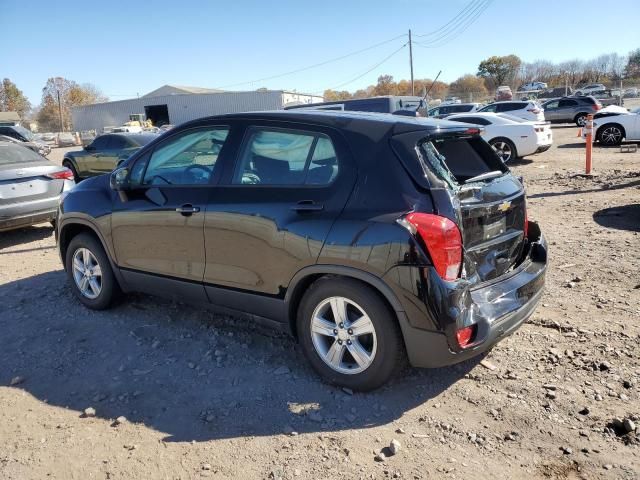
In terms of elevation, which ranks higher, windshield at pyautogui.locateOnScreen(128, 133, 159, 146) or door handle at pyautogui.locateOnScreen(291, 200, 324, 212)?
windshield at pyautogui.locateOnScreen(128, 133, 159, 146)

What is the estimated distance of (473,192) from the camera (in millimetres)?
3127

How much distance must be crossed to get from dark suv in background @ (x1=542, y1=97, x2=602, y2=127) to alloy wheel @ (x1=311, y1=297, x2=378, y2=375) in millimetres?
27937

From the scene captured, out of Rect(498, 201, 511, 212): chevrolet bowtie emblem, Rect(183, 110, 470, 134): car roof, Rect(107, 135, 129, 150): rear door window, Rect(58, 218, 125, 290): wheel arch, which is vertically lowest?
Rect(58, 218, 125, 290): wheel arch

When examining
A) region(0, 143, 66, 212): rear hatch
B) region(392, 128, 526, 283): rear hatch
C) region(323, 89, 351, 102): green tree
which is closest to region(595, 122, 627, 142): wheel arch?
region(392, 128, 526, 283): rear hatch

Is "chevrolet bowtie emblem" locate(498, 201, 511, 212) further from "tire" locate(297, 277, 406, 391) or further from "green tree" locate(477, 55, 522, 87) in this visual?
"green tree" locate(477, 55, 522, 87)

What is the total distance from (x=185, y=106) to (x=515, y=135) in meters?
52.5

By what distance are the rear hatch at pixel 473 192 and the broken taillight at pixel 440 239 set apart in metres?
0.07

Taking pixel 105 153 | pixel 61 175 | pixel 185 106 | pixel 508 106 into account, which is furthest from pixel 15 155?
pixel 185 106

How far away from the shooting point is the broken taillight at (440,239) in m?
2.79

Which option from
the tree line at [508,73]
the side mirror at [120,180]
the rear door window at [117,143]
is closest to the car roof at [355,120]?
the side mirror at [120,180]

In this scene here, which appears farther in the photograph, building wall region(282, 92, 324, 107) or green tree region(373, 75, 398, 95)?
green tree region(373, 75, 398, 95)

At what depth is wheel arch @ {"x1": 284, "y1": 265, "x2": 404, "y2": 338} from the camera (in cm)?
292

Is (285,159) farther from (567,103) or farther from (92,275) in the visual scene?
(567,103)

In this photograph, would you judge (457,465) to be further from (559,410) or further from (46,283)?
(46,283)
